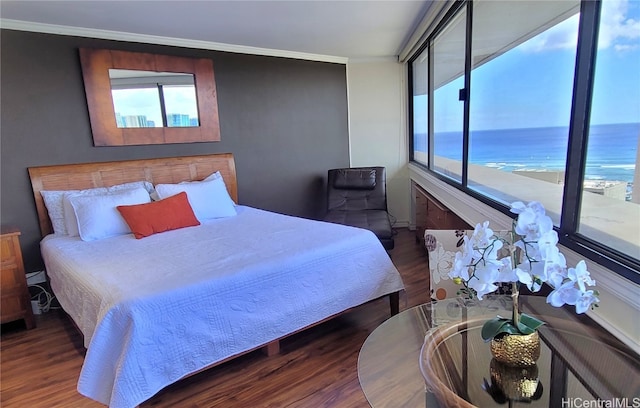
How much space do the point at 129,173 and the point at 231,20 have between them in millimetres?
1637

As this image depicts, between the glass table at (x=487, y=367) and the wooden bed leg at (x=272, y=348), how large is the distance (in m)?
0.91

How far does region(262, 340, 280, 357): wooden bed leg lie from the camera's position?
2.19 m

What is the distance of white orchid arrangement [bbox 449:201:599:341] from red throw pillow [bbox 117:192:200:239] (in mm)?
2427

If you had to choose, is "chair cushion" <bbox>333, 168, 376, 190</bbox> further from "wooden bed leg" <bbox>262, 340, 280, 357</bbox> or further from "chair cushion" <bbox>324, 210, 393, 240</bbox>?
"wooden bed leg" <bbox>262, 340, 280, 357</bbox>

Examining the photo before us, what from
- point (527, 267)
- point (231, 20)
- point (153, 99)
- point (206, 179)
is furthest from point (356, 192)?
point (527, 267)

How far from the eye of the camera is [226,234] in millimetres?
2721

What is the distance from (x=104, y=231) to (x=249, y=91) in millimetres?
2125

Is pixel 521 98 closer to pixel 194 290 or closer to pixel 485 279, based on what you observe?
pixel 485 279

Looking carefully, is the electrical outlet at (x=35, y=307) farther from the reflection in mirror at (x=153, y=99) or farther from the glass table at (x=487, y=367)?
the glass table at (x=487, y=367)

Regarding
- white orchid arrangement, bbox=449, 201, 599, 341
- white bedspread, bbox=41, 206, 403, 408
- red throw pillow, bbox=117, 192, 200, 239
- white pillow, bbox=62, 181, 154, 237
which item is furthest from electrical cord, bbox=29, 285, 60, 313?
white orchid arrangement, bbox=449, 201, 599, 341

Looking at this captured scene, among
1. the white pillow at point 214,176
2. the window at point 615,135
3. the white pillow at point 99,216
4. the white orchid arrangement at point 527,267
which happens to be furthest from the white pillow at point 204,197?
the window at point 615,135

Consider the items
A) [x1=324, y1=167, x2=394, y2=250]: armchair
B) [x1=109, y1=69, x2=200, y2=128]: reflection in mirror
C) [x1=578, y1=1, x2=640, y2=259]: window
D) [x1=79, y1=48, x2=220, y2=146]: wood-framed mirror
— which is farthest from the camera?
[x1=324, y1=167, x2=394, y2=250]: armchair

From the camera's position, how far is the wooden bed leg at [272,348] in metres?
2.19

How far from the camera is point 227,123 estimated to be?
397 centimetres
